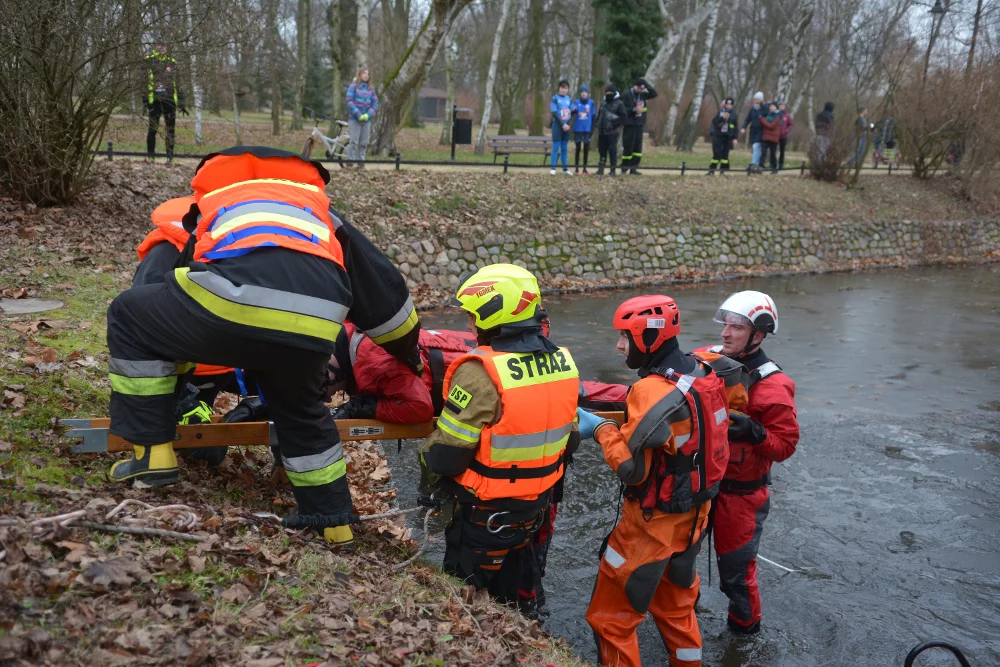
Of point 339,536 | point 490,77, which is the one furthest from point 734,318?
point 490,77

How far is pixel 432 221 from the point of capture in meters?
15.0

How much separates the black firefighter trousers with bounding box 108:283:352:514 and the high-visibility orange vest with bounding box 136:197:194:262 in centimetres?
92

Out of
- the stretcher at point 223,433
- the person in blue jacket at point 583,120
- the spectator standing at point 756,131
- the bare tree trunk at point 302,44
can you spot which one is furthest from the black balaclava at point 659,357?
the bare tree trunk at point 302,44

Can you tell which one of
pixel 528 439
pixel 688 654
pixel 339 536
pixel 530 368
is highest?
pixel 530 368

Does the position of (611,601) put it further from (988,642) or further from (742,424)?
(988,642)

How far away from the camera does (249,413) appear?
4883mm

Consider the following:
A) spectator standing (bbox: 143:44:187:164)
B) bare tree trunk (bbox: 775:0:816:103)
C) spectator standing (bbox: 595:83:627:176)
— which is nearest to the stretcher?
spectator standing (bbox: 143:44:187:164)

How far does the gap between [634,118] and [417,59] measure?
541 centimetres

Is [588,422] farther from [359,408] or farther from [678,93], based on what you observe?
[678,93]

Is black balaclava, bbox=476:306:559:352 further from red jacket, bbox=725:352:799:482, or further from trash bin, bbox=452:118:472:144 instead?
trash bin, bbox=452:118:472:144

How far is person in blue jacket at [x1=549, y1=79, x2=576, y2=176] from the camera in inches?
757

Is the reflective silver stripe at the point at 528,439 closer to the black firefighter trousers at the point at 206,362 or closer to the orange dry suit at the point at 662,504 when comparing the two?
the orange dry suit at the point at 662,504

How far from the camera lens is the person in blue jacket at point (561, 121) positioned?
1922 centimetres

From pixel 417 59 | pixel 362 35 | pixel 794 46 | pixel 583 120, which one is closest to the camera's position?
pixel 417 59
